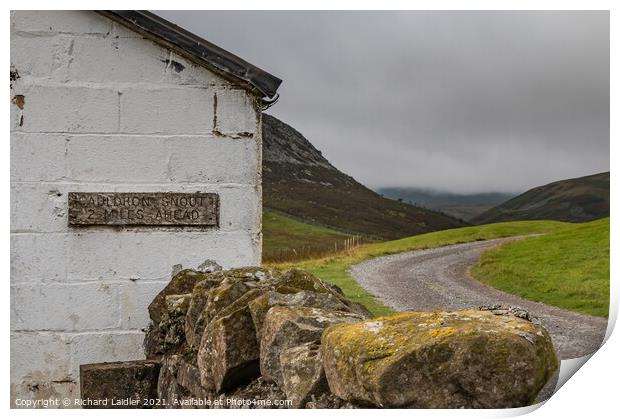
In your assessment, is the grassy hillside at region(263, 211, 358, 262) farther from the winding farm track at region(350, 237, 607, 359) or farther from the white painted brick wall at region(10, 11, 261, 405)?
the white painted brick wall at region(10, 11, 261, 405)

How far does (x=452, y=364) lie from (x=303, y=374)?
2.95 ft

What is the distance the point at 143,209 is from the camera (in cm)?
599

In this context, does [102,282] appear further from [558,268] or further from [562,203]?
[558,268]

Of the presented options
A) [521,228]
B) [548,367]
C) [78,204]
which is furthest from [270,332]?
[521,228]

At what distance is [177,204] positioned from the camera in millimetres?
6023

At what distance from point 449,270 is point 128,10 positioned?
5.72 m

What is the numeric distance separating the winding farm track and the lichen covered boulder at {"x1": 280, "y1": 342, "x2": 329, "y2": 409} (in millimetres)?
3805

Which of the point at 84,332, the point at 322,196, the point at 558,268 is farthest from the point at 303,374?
the point at 558,268

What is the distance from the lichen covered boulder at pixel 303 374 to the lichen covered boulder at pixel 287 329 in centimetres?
9

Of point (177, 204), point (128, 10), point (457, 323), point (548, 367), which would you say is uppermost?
point (128, 10)

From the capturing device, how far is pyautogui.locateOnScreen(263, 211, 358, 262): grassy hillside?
8539 millimetres
